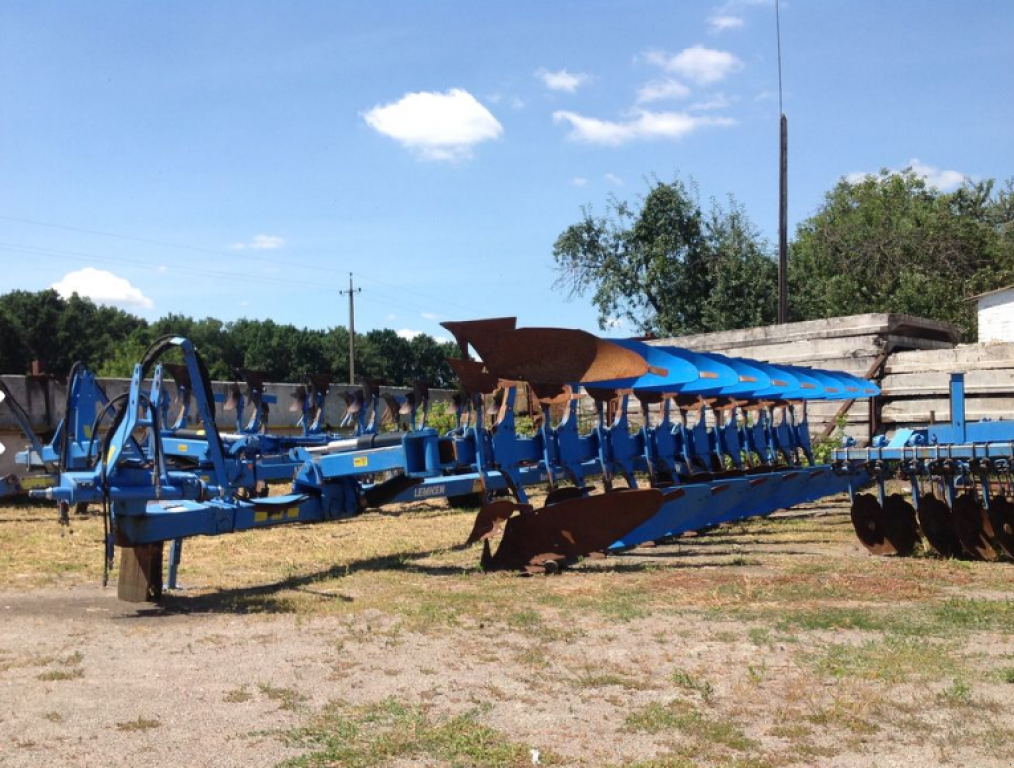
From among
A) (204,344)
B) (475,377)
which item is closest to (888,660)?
(475,377)

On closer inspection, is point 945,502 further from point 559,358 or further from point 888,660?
point 888,660

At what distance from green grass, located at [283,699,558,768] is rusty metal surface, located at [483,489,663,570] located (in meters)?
3.73

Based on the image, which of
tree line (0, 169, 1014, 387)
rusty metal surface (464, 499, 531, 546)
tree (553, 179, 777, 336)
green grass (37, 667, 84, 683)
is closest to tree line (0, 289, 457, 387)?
tree line (0, 169, 1014, 387)

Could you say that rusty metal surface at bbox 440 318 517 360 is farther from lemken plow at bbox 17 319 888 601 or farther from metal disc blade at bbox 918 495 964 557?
metal disc blade at bbox 918 495 964 557

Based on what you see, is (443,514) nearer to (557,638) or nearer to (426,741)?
(557,638)

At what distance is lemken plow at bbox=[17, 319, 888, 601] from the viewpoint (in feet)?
22.1

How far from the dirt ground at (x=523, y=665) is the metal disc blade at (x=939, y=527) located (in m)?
0.50

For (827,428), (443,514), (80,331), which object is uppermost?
(80,331)

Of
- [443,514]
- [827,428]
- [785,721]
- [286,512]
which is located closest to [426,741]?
[785,721]

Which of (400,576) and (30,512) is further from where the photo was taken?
(30,512)

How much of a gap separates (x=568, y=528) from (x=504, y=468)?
0.72m

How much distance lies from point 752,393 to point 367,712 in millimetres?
7947

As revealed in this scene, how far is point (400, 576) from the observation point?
7.96 meters

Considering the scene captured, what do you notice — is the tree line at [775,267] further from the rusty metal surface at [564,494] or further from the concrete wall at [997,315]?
the rusty metal surface at [564,494]
